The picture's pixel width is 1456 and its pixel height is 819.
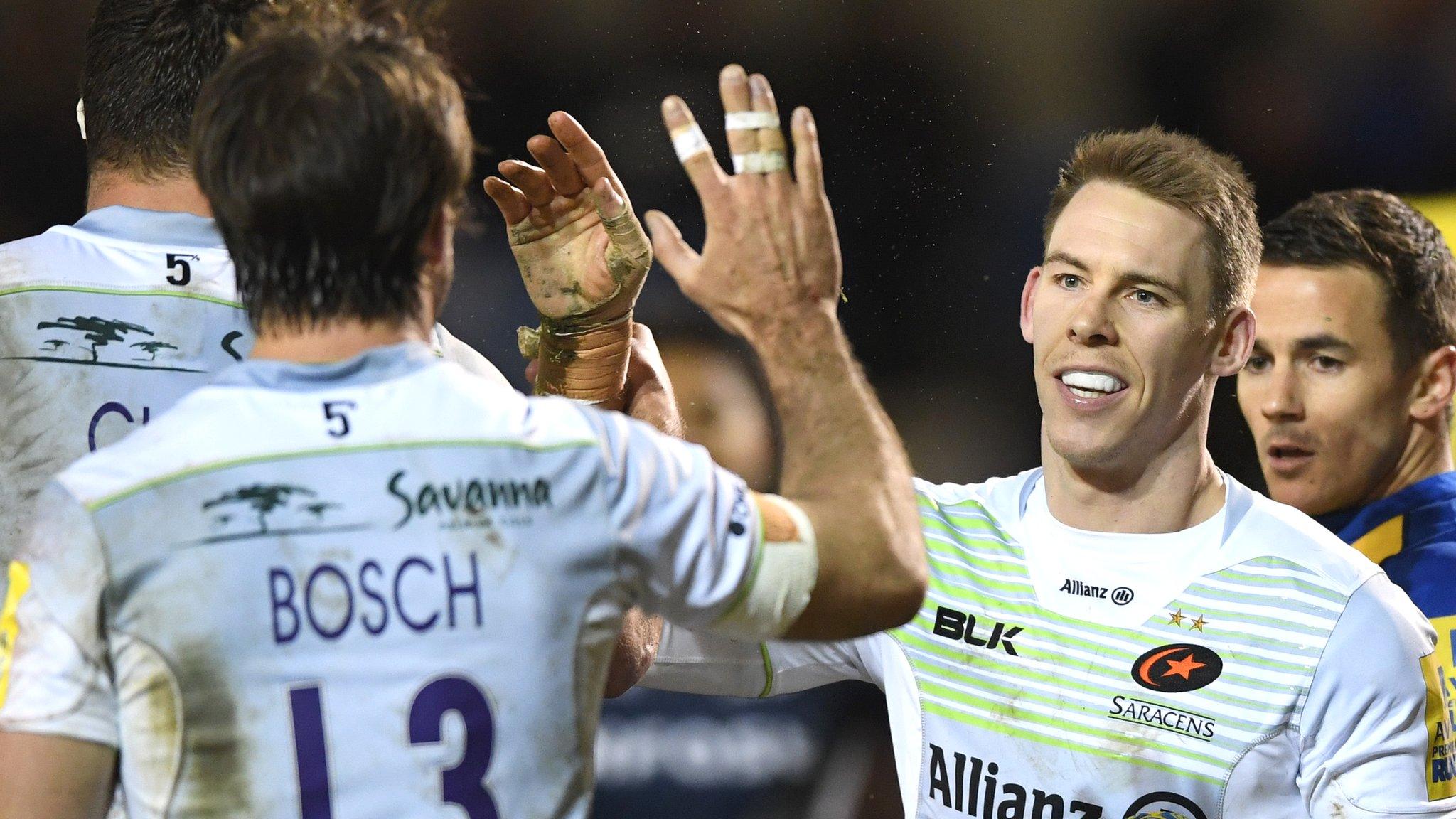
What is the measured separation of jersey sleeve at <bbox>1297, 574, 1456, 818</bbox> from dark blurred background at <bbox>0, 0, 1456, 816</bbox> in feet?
11.2

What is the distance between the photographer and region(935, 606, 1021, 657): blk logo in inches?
119

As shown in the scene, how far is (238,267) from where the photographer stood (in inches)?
70.4

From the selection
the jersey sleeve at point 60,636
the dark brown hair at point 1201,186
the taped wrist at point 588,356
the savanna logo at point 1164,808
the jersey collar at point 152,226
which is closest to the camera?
the jersey sleeve at point 60,636

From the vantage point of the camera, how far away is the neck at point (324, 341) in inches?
69.4

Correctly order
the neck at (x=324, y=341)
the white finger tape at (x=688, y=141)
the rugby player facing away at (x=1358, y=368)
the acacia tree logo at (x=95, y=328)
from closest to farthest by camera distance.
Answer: the neck at (x=324, y=341) < the white finger tape at (x=688, y=141) < the acacia tree logo at (x=95, y=328) < the rugby player facing away at (x=1358, y=368)

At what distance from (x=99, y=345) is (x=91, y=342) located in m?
0.01

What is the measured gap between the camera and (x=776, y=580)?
1812mm

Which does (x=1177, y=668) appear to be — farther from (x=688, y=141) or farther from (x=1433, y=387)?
(x=1433, y=387)

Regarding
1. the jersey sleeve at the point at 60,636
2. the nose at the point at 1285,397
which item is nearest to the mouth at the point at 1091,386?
the nose at the point at 1285,397

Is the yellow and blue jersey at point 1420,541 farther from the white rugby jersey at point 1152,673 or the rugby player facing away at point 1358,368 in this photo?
the white rugby jersey at point 1152,673

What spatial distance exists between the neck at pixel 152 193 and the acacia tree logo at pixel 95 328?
0.24 metres

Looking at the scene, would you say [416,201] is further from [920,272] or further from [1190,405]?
[920,272]

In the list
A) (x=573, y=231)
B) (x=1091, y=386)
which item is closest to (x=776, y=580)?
(x=573, y=231)

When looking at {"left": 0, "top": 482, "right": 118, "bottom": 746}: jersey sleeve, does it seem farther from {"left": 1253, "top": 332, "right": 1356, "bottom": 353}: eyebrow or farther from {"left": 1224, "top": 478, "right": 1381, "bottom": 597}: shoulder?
{"left": 1253, "top": 332, "right": 1356, "bottom": 353}: eyebrow
